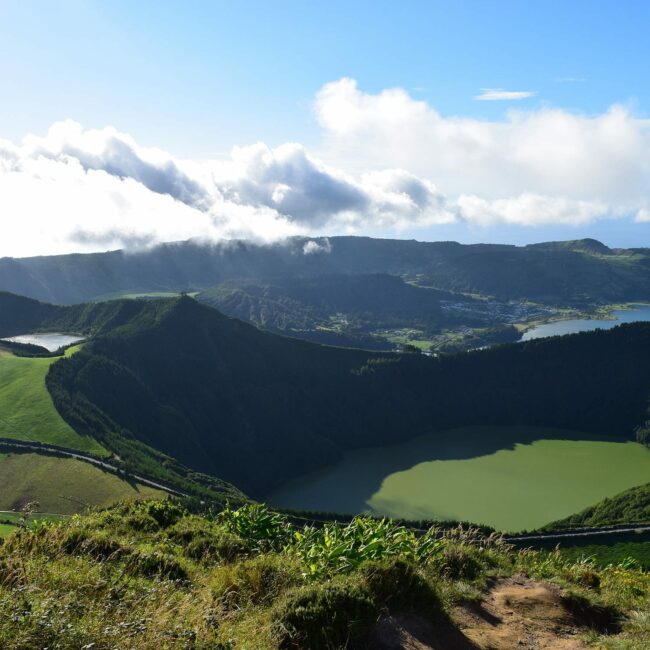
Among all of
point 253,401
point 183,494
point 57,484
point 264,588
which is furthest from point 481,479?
point 264,588

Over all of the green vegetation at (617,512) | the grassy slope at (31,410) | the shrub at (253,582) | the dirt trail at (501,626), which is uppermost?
the shrub at (253,582)

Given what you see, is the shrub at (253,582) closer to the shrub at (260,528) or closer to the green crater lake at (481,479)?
the shrub at (260,528)

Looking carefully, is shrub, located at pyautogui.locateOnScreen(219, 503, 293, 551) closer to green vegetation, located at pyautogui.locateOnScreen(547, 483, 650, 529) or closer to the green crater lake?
green vegetation, located at pyautogui.locateOnScreen(547, 483, 650, 529)

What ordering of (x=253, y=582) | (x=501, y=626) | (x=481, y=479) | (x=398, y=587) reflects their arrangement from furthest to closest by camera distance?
(x=481, y=479), (x=253, y=582), (x=501, y=626), (x=398, y=587)

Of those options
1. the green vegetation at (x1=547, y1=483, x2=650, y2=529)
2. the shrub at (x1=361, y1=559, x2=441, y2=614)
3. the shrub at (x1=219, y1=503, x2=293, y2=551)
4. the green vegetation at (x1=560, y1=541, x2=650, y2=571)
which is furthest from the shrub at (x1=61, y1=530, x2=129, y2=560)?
the green vegetation at (x1=547, y1=483, x2=650, y2=529)

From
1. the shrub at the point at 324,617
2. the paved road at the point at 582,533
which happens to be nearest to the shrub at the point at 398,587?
the shrub at the point at 324,617

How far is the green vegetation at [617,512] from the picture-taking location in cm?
8950

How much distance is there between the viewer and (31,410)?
382 feet

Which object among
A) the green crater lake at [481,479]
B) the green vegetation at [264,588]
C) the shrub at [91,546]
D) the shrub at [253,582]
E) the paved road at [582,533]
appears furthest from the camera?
the green crater lake at [481,479]

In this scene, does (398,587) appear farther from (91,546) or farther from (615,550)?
(615,550)

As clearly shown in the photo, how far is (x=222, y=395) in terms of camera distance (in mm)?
172000

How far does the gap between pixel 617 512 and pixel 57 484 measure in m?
97.4

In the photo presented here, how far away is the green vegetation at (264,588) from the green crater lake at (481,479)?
323ft

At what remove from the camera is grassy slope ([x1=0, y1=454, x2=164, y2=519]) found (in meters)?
78.9
